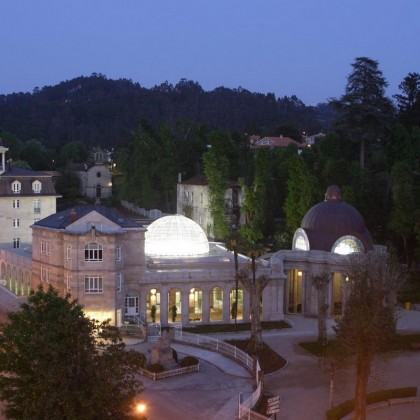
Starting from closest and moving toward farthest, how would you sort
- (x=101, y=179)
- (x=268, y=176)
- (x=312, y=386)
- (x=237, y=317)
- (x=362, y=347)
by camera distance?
(x=362, y=347) < (x=312, y=386) < (x=237, y=317) < (x=268, y=176) < (x=101, y=179)

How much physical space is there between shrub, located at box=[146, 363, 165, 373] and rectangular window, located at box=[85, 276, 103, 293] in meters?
13.2

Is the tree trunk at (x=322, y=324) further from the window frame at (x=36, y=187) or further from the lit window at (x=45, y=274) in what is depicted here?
the window frame at (x=36, y=187)

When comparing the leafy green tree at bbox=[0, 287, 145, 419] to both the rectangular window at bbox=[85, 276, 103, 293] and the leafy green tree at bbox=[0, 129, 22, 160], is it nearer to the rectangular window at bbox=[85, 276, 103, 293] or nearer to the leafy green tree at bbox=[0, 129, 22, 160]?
the rectangular window at bbox=[85, 276, 103, 293]

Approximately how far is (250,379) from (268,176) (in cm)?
4315

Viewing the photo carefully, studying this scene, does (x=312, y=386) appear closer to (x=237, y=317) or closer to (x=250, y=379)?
(x=250, y=379)

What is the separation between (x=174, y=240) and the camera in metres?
Answer: 67.4

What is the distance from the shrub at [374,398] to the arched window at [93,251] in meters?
25.0

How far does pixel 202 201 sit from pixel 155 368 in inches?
2386

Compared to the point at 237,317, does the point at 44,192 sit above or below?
above

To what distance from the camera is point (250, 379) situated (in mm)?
45000

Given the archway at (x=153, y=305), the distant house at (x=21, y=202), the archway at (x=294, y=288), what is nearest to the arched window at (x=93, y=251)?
the archway at (x=153, y=305)

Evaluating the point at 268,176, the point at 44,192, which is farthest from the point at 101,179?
Result: the point at 268,176

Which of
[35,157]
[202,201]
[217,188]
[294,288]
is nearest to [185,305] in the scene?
[294,288]

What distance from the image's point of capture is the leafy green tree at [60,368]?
28750mm
